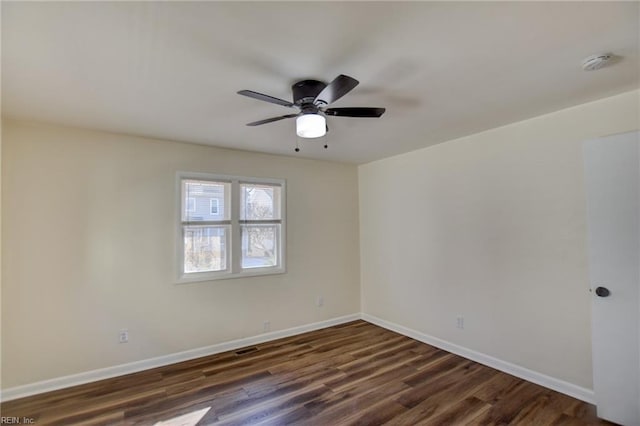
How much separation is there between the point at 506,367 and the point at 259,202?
11.1 feet

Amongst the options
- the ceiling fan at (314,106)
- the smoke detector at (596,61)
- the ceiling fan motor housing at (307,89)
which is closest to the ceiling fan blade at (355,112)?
the ceiling fan at (314,106)

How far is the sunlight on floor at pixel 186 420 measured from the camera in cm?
228

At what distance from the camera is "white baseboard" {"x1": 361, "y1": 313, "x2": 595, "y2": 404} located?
2543 mm

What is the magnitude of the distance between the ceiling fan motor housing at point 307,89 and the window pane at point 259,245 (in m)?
2.26

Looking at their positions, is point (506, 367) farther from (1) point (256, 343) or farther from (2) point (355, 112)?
(2) point (355, 112)

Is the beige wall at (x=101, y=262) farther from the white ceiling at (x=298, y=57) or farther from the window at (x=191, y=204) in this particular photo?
the white ceiling at (x=298, y=57)

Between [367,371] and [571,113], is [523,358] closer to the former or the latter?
[367,371]

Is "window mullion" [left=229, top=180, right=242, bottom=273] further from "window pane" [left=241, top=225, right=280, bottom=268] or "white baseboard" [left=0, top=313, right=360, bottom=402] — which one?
"white baseboard" [left=0, top=313, right=360, bottom=402]

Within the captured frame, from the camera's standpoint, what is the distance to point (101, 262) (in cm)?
303

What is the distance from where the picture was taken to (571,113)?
263cm

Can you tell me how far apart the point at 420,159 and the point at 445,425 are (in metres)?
2.91

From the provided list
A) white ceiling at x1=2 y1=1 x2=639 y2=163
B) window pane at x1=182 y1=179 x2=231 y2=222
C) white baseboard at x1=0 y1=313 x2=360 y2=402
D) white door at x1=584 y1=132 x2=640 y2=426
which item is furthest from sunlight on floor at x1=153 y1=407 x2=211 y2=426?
white door at x1=584 y1=132 x2=640 y2=426

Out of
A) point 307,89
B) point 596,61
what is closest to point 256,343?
point 307,89

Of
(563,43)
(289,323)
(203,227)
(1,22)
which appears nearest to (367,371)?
(289,323)
